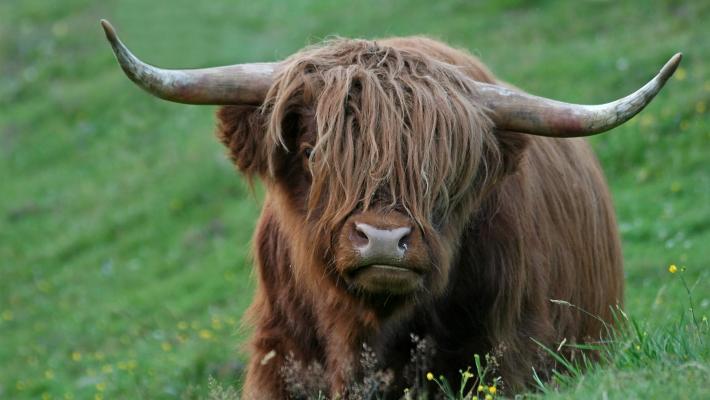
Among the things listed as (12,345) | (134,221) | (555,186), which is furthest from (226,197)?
(555,186)

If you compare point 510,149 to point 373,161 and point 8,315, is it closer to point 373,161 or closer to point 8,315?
point 373,161

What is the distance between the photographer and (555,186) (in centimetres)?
639

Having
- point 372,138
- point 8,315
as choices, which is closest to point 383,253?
point 372,138

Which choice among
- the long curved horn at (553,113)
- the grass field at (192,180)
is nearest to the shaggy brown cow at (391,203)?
the long curved horn at (553,113)

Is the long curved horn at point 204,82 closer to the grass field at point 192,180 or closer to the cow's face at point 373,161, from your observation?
the cow's face at point 373,161

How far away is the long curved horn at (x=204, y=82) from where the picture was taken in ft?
17.0

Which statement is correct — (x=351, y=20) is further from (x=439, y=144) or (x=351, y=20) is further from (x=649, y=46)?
(x=439, y=144)

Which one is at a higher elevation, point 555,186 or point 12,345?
point 555,186

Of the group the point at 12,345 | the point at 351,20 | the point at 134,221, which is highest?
the point at 351,20

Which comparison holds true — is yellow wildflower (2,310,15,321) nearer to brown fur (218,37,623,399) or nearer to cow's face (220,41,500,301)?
brown fur (218,37,623,399)

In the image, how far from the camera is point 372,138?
5.26m

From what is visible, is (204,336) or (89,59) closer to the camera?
(204,336)

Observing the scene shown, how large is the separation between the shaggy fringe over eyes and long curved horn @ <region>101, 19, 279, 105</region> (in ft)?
0.38

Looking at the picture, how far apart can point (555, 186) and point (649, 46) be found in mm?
8823
